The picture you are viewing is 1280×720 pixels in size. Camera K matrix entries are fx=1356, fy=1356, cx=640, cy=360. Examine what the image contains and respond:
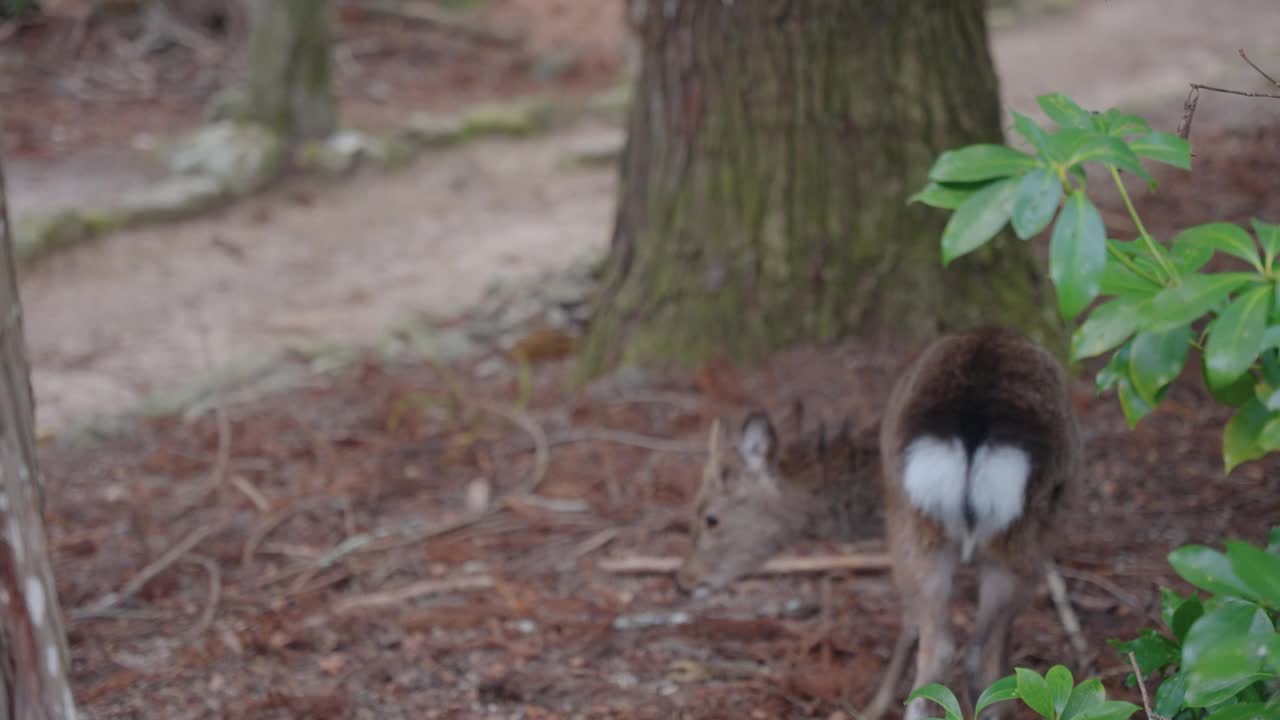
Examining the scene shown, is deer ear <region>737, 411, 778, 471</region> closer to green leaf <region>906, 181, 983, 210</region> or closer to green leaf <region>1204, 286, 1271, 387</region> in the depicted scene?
green leaf <region>906, 181, 983, 210</region>

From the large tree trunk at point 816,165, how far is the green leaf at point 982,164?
→ 8.60 feet

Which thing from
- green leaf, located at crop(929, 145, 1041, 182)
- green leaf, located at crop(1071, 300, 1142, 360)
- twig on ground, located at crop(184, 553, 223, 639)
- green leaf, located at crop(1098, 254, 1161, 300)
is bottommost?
twig on ground, located at crop(184, 553, 223, 639)

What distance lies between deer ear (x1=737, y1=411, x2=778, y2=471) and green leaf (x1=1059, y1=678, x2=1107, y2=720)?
2051 millimetres

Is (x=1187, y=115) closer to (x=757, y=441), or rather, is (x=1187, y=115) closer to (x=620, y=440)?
(x=757, y=441)

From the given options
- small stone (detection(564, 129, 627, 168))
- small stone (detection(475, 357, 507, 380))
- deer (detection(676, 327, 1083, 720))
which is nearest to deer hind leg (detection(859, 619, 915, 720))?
deer (detection(676, 327, 1083, 720))

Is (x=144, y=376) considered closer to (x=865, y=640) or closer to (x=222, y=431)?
(x=222, y=431)

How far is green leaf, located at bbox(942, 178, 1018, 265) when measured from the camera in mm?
1984

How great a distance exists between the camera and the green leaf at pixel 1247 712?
1.93m

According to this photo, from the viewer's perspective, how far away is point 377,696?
11.1 ft

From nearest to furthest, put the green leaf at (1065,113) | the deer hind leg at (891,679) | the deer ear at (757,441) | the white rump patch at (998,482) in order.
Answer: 1. the green leaf at (1065,113)
2. the white rump patch at (998,482)
3. the deer hind leg at (891,679)
4. the deer ear at (757,441)

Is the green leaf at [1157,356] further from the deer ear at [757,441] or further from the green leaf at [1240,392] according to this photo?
the deer ear at [757,441]

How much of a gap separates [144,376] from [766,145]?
3103 mm

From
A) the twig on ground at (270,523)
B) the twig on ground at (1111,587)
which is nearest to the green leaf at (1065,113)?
the twig on ground at (1111,587)

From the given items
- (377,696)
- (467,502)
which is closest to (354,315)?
(467,502)
